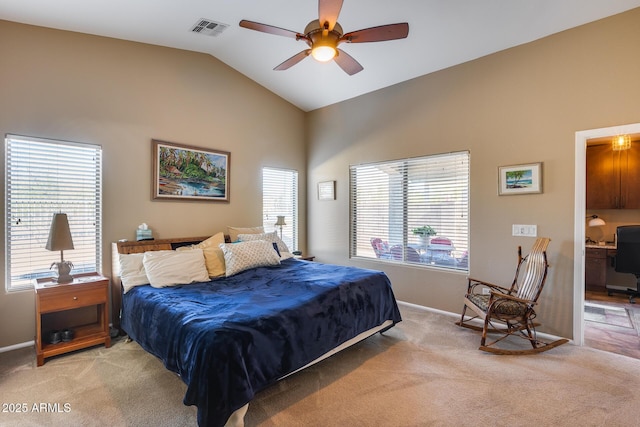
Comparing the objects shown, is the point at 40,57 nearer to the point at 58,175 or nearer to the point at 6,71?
the point at 6,71

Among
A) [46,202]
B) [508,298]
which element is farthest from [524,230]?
[46,202]

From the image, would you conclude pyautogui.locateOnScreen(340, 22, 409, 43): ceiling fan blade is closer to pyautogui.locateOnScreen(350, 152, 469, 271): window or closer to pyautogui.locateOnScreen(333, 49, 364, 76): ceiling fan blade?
pyautogui.locateOnScreen(333, 49, 364, 76): ceiling fan blade

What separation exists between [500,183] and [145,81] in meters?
4.36

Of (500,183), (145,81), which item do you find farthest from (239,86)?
(500,183)

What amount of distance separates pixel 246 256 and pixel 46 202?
2.07m

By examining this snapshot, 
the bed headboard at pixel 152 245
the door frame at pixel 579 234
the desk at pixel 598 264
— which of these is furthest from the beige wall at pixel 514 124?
the bed headboard at pixel 152 245

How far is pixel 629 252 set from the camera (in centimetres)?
452

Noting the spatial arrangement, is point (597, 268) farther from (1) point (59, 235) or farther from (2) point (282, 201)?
(1) point (59, 235)

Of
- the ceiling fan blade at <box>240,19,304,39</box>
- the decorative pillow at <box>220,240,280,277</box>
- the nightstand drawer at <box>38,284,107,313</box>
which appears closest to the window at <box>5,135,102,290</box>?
the nightstand drawer at <box>38,284,107,313</box>

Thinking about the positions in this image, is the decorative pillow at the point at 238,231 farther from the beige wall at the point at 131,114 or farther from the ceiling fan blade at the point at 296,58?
the ceiling fan blade at the point at 296,58

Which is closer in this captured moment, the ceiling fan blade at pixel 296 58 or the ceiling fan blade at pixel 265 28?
the ceiling fan blade at pixel 265 28

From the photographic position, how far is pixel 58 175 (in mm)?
3199

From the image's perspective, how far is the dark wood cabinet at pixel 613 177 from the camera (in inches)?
194

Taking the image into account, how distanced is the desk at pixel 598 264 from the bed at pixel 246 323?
400cm
